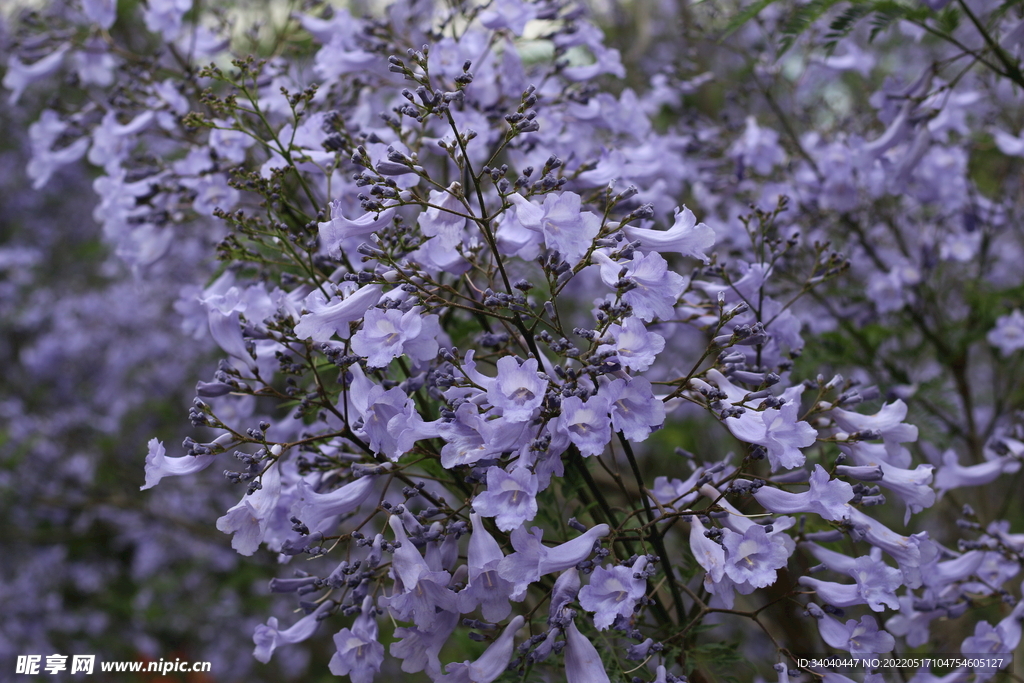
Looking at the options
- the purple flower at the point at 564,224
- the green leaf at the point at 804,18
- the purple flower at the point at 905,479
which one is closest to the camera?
the purple flower at the point at 564,224

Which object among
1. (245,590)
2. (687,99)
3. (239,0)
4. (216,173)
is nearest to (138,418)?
(245,590)

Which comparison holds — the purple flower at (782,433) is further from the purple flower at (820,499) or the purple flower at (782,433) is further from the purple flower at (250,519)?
the purple flower at (250,519)

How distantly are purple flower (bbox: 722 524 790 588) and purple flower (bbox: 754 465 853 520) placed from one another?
0.12 meters

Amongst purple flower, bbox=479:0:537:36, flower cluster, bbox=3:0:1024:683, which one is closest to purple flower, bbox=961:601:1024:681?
flower cluster, bbox=3:0:1024:683

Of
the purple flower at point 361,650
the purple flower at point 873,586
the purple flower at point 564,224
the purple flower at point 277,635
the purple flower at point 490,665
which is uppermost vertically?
the purple flower at point 564,224

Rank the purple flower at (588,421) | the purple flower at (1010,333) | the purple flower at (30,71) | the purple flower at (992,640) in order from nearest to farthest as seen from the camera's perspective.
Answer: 1. the purple flower at (588,421)
2. the purple flower at (992,640)
3. the purple flower at (1010,333)
4. the purple flower at (30,71)

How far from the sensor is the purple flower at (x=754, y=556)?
1.53 m

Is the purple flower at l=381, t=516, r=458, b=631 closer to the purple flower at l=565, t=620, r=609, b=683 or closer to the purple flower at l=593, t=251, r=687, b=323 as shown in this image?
the purple flower at l=565, t=620, r=609, b=683

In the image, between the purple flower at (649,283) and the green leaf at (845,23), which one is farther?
the green leaf at (845,23)

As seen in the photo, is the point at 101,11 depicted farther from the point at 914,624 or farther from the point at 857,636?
the point at 914,624

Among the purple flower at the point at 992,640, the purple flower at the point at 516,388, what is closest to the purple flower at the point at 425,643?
the purple flower at the point at 516,388

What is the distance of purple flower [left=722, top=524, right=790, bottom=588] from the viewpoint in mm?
1530

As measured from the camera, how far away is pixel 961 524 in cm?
233

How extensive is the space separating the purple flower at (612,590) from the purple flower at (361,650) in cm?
55
